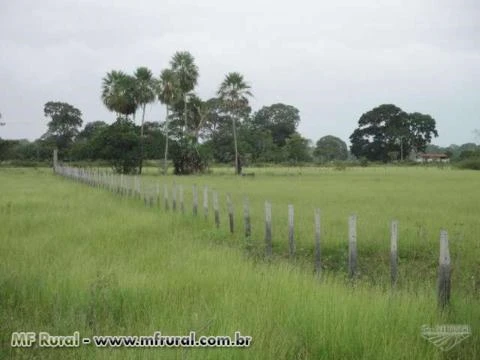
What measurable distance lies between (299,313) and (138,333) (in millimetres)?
1794

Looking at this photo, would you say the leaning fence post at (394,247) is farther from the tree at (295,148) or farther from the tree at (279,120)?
the tree at (279,120)

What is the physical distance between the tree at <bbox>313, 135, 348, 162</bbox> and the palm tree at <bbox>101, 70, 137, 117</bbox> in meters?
56.4

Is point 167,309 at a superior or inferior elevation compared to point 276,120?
inferior

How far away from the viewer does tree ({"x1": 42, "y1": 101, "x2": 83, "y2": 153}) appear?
96.2 metres

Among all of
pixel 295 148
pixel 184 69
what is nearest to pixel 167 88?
pixel 184 69

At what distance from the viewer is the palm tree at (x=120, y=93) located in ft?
178

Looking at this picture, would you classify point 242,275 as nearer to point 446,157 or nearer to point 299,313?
point 299,313

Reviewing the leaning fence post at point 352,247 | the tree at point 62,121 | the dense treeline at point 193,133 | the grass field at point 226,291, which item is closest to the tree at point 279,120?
the dense treeline at point 193,133

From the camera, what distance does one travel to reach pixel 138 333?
16.5 feet

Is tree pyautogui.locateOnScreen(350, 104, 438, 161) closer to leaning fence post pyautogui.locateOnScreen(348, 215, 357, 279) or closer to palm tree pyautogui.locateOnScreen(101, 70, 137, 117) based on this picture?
palm tree pyautogui.locateOnScreen(101, 70, 137, 117)

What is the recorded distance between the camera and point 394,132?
96.2 meters

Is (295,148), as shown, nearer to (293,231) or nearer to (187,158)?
(187,158)

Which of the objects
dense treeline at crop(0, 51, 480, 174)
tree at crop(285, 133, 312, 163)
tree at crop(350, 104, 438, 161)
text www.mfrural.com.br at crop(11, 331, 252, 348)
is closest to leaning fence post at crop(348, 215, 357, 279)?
text www.mfrural.com.br at crop(11, 331, 252, 348)

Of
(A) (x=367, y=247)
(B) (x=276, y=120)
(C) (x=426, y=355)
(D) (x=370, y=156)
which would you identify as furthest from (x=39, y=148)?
(C) (x=426, y=355)
